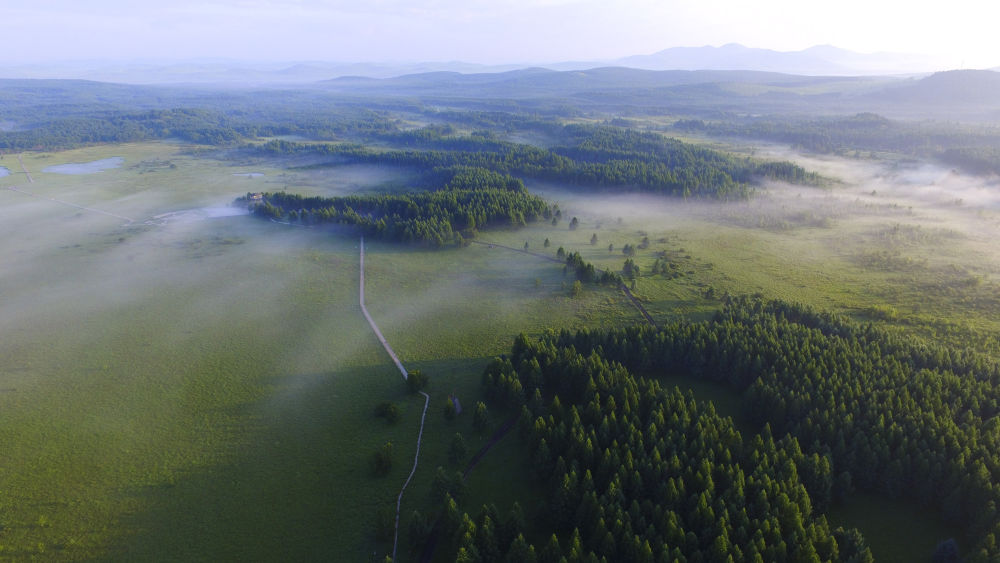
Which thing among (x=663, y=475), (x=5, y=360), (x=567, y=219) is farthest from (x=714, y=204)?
(x=5, y=360)

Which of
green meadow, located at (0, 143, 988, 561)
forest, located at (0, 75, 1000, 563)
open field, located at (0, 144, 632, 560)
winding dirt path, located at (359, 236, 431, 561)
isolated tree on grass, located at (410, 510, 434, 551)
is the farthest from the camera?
green meadow, located at (0, 143, 988, 561)

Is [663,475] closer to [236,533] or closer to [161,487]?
[236,533]

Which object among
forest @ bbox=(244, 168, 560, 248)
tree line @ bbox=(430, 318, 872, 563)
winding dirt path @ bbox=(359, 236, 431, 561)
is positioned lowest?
winding dirt path @ bbox=(359, 236, 431, 561)

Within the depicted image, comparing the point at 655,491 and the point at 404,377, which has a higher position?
the point at 655,491

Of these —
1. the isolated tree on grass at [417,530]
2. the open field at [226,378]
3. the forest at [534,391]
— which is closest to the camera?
the isolated tree on grass at [417,530]

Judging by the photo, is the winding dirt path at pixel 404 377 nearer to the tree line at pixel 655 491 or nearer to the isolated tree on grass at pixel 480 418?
the tree line at pixel 655 491

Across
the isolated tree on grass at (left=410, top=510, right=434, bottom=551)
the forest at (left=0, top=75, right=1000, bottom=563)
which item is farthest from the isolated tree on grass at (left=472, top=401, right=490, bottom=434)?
the isolated tree on grass at (left=410, top=510, right=434, bottom=551)

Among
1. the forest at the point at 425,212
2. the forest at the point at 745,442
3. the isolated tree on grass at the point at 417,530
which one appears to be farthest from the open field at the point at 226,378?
the forest at the point at 745,442

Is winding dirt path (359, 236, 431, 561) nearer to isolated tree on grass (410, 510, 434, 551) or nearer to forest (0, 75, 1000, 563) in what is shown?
forest (0, 75, 1000, 563)

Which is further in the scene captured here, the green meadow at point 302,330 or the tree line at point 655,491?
the green meadow at point 302,330

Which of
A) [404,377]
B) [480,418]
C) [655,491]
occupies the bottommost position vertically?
[404,377]

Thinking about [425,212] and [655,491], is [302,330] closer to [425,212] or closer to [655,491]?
[425,212]

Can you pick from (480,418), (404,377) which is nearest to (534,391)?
(480,418)
